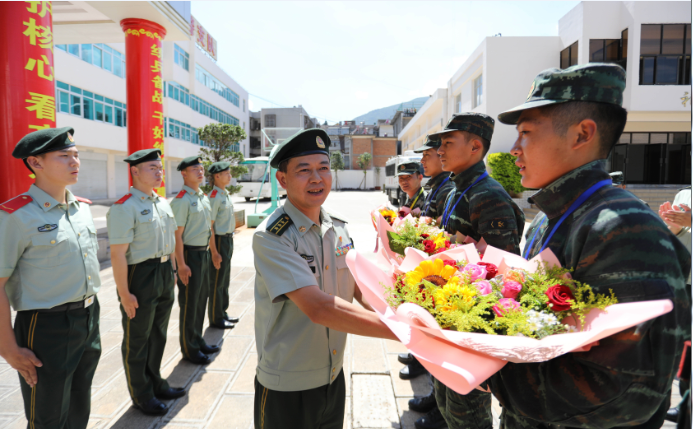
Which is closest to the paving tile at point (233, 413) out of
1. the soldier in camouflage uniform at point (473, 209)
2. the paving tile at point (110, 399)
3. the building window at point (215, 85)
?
the paving tile at point (110, 399)

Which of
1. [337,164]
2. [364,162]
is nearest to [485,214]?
[337,164]

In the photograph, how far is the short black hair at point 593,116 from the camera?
4.22 feet

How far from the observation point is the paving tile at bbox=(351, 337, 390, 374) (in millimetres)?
3707

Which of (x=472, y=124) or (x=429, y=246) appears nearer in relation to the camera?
(x=429, y=246)

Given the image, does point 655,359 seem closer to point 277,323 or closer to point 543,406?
point 543,406

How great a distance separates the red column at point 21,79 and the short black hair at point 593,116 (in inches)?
260

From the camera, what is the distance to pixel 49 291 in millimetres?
2285

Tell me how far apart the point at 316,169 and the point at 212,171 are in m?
4.26

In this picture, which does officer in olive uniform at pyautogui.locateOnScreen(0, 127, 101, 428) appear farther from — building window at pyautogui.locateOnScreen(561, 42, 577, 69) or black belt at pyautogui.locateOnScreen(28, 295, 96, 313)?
building window at pyautogui.locateOnScreen(561, 42, 577, 69)

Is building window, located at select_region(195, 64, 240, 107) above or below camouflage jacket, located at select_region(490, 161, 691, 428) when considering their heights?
above

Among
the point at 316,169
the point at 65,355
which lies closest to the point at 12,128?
the point at 65,355

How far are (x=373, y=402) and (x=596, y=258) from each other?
2.59 m

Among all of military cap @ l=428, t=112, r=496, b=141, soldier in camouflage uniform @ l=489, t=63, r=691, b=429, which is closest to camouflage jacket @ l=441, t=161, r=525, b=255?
military cap @ l=428, t=112, r=496, b=141

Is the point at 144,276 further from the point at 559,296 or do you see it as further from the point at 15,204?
the point at 559,296
